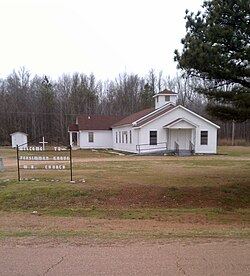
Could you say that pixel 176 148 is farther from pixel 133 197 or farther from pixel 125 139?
pixel 133 197

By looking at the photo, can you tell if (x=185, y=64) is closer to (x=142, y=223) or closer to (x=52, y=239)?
(x=142, y=223)

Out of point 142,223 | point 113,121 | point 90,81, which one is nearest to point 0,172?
point 142,223

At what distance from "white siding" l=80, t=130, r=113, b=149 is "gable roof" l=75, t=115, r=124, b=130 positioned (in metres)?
0.53

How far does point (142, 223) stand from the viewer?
9336 millimetres

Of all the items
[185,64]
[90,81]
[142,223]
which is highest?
[90,81]

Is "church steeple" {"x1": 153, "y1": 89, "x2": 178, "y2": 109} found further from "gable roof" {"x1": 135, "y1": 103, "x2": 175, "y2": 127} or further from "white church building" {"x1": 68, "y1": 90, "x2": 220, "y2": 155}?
"gable roof" {"x1": 135, "y1": 103, "x2": 175, "y2": 127}

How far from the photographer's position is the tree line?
195ft

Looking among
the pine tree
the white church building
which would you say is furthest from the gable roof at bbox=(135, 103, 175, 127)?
the pine tree

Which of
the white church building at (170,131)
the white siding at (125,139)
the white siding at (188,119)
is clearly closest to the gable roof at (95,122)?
the white siding at (125,139)

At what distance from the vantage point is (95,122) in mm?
42625

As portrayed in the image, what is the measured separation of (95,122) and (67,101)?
2307cm

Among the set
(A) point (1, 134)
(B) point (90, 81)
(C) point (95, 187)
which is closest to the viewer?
(C) point (95, 187)

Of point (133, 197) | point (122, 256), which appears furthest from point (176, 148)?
point (122, 256)

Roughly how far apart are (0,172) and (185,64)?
11.9 m
